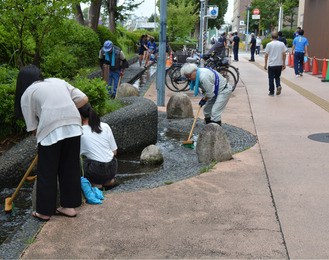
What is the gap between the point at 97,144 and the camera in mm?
5051

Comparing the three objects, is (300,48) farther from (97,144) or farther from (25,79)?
(25,79)

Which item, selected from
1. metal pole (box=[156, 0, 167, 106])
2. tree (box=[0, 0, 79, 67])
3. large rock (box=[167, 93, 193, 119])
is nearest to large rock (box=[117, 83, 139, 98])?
metal pole (box=[156, 0, 167, 106])

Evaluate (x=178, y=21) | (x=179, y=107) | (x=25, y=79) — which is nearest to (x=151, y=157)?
(x=25, y=79)

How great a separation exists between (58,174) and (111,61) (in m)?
7.37

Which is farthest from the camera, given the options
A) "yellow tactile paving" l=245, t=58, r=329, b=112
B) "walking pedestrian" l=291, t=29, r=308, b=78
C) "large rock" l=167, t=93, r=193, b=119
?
"walking pedestrian" l=291, t=29, r=308, b=78

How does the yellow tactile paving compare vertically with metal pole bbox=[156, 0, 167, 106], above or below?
below

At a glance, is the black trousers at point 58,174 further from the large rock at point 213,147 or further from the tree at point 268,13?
the tree at point 268,13

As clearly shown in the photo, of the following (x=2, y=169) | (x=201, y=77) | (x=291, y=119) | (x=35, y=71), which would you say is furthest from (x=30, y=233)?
(x=291, y=119)

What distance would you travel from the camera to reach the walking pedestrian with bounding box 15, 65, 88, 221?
381cm

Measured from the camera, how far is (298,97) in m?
12.5

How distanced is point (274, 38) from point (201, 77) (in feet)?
20.1

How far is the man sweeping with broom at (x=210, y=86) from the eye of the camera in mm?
6855

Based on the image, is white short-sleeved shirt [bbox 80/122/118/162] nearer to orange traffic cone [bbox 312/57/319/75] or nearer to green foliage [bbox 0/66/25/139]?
green foliage [bbox 0/66/25/139]

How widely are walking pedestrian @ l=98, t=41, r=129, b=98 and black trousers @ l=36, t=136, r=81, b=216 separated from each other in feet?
22.6
